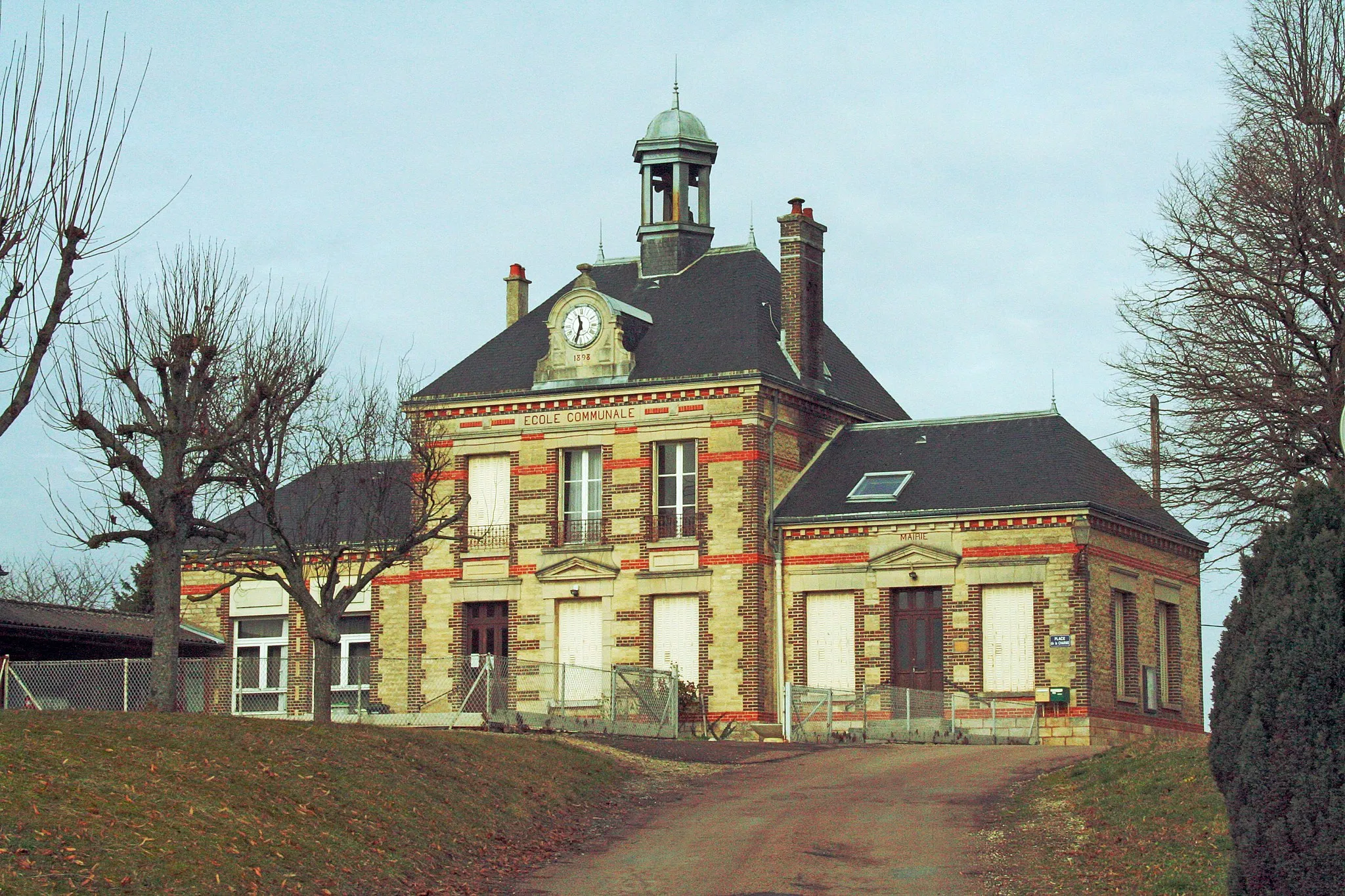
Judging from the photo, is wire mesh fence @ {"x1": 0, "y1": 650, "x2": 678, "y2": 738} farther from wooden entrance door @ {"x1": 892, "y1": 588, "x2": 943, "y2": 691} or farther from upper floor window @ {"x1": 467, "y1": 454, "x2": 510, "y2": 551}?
wooden entrance door @ {"x1": 892, "y1": 588, "x2": 943, "y2": 691}

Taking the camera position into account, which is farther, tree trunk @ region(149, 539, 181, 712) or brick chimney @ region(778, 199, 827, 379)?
brick chimney @ region(778, 199, 827, 379)

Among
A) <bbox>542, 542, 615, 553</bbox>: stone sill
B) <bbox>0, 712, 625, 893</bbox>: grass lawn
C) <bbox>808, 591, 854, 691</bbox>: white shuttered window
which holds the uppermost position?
<bbox>542, 542, 615, 553</bbox>: stone sill

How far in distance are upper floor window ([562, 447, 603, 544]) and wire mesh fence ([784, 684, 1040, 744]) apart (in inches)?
233

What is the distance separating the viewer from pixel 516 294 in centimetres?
4525

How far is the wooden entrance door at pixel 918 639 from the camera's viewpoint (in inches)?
1438

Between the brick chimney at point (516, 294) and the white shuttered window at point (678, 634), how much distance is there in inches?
391

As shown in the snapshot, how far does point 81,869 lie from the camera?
13.2m

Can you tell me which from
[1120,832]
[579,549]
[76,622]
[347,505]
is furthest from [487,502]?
[1120,832]

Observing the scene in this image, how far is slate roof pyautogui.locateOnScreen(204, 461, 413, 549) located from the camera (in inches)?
1192

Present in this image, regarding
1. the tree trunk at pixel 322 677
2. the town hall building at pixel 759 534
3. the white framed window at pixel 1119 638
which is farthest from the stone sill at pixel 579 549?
the tree trunk at pixel 322 677

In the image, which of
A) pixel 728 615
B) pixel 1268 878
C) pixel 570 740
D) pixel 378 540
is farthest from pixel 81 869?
pixel 728 615

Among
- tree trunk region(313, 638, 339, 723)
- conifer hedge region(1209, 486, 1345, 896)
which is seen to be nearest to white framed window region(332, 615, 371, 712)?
tree trunk region(313, 638, 339, 723)

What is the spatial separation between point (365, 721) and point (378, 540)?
5.72 meters

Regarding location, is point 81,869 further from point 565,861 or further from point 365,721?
point 365,721
